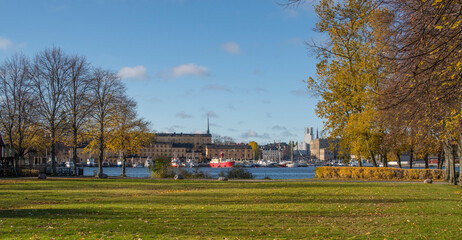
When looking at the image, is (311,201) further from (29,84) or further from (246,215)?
(29,84)

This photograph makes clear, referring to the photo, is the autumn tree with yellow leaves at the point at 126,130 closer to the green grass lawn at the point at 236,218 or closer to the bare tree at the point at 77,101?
the bare tree at the point at 77,101

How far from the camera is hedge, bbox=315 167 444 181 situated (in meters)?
40.4

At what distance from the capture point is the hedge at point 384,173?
133ft

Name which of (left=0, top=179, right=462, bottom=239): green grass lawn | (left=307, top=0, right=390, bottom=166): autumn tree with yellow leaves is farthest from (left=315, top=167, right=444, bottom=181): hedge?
(left=0, top=179, right=462, bottom=239): green grass lawn

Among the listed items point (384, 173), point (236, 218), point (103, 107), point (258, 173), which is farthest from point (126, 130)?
point (258, 173)

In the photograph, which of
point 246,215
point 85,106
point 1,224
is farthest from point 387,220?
point 85,106

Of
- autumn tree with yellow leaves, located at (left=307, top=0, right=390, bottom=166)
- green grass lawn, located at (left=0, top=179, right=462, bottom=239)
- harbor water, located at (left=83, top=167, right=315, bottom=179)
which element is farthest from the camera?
harbor water, located at (left=83, top=167, right=315, bottom=179)

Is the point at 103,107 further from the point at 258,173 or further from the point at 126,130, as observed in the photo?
the point at 258,173

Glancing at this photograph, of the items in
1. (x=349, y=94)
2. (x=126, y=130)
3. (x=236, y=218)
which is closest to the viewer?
(x=236, y=218)

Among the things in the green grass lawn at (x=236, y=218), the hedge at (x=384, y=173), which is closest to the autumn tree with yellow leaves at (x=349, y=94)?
the hedge at (x=384, y=173)

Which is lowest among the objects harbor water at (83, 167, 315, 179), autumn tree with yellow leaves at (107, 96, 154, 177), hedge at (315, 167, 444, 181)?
harbor water at (83, 167, 315, 179)

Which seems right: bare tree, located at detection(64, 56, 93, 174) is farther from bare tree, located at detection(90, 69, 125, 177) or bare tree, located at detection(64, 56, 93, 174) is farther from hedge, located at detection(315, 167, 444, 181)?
hedge, located at detection(315, 167, 444, 181)

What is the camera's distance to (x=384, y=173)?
41.2 metres

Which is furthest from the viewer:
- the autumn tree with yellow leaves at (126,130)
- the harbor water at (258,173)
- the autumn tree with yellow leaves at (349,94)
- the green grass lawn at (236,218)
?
the harbor water at (258,173)
